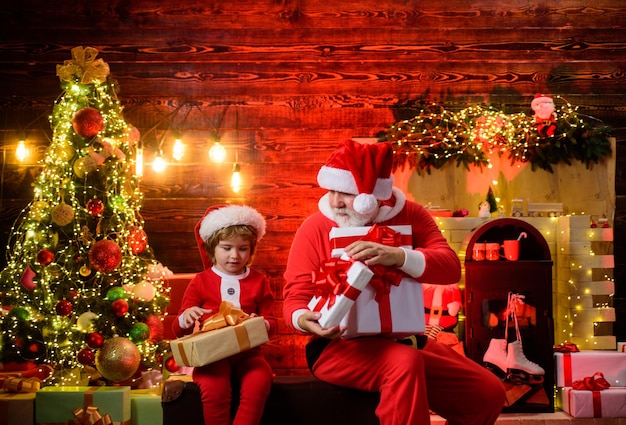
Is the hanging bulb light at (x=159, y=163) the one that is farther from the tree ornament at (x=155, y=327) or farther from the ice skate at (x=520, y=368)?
the ice skate at (x=520, y=368)

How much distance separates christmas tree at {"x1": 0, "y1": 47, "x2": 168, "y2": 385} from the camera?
406 centimetres

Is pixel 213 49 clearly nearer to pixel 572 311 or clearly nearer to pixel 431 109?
pixel 431 109

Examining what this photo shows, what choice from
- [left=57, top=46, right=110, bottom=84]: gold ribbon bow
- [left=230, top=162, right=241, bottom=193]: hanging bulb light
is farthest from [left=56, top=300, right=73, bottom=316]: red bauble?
[left=230, top=162, right=241, bottom=193]: hanging bulb light

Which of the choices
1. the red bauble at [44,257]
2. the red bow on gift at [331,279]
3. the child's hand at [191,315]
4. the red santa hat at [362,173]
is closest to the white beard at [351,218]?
the red santa hat at [362,173]

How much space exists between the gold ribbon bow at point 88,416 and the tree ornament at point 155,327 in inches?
41.0

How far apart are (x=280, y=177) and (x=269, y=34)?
103 cm

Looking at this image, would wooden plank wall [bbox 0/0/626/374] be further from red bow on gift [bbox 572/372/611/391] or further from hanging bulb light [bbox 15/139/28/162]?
red bow on gift [bbox 572/372/611/391]

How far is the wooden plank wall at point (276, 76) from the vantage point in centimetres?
515

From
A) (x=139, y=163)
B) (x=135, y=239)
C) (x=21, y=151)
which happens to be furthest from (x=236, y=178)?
(x=21, y=151)

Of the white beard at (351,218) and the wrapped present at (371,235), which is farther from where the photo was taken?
the white beard at (351,218)

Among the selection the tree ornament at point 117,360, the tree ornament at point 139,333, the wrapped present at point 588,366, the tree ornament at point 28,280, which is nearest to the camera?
the tree ornament at point 117,360

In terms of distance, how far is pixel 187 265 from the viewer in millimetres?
5133

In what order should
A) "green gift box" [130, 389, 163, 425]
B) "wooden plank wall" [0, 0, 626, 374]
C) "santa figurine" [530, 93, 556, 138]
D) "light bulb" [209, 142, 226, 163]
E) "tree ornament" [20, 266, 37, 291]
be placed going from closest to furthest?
"green gift box" [130, 389, 163, 425] < "tree ornament" [20, 266, 37, 291] < "santa figurine" [530, 93, 556, 138] < "light bulb" [209, 142, 226, 163] < "wooden plank wall" [0, 0, 626, 374]

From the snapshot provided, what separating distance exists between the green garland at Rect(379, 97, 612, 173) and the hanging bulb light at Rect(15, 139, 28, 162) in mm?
2550
